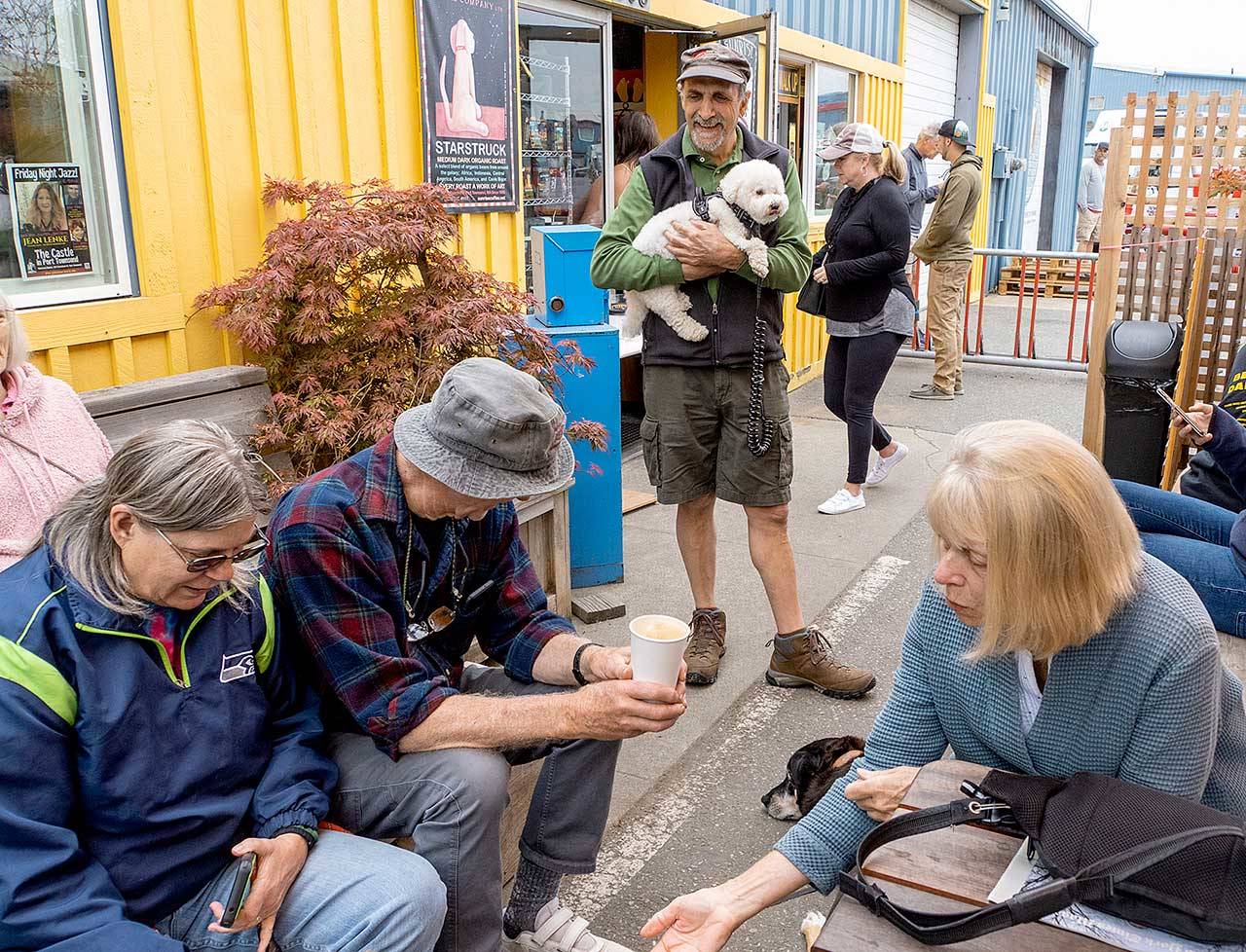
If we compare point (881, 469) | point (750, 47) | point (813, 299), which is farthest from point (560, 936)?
point (750, 47)

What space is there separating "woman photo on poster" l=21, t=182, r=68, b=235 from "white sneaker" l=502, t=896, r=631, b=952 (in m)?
2.78

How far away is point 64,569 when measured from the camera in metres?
1.86

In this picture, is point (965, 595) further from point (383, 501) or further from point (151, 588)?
point (151, 588)

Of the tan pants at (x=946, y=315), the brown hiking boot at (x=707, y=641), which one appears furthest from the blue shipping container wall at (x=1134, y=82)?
the brown hiking boot at (x=707, y=641)

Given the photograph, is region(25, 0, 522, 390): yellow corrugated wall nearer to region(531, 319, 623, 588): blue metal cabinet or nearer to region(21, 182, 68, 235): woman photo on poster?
region(21, 182, 68, 235): woman photo on poster

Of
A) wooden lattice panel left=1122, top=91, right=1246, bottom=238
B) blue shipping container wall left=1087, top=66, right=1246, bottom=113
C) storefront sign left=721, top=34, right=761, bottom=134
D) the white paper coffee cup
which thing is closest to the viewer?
the white paper coffee cup

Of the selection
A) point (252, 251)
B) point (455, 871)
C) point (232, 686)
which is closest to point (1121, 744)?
point (455, 871)

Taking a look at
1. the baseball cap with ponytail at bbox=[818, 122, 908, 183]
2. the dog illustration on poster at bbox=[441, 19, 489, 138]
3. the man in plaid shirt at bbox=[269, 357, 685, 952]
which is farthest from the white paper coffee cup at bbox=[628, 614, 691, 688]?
the baseball cap with ponytail at bbox=[818, 122, 908, 183]

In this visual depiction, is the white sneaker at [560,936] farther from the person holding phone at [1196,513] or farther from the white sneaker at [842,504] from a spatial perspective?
the white sneaker at [842,504]

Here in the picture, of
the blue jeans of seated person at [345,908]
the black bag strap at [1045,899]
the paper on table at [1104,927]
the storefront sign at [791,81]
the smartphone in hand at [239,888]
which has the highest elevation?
the storefront sign at [791,81]

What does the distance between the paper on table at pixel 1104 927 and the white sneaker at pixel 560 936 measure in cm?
124

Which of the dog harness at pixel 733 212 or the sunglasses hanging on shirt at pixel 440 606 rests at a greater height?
the dog harness at pixel 733 212

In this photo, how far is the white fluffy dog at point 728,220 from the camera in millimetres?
3662

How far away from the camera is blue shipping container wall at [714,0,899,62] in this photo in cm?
811
